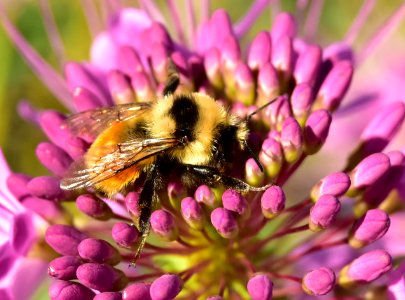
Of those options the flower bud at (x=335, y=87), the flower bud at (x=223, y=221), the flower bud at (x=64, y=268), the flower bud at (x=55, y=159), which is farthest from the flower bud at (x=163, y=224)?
the flower bud at (x=335, y=87)

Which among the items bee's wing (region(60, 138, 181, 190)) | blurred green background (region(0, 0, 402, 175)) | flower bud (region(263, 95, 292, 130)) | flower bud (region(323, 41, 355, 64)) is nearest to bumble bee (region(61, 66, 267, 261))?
bee's wing (region(60, 138, 181, 190))

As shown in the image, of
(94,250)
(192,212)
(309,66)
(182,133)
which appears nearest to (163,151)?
(182,133)

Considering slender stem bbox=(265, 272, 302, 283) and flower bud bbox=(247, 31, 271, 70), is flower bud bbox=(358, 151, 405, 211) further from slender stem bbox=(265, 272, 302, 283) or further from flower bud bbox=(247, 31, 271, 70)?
flower bud bbox=(247, 31, 271, 70)

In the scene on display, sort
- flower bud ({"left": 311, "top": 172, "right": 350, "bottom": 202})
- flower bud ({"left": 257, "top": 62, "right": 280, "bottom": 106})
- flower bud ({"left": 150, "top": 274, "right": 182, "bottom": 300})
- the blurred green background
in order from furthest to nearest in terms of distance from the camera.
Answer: the blurred green background → flower bud ({"left": 257, "top": 62, "right": 280, "bottom": 106}) → flower bud ({"left": 311, "top": 172, "right": 350, "bottom": 202}) → flower bud ({"left": 150, "top": 274, "right": 182, "bottom": 300})

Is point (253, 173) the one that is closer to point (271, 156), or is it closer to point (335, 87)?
point (271, 156)

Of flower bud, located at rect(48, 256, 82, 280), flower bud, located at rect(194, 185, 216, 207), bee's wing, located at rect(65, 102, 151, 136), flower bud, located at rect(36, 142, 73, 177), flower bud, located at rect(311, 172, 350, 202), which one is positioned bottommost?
flower bud, located at rect(48, 256, 82, 280)

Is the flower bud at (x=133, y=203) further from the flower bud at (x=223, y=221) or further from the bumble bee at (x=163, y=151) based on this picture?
the flower bud at (x=223, y=221)

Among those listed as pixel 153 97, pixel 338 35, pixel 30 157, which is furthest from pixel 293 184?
pixel 153 97
